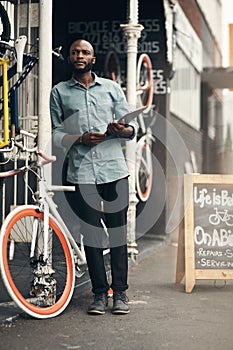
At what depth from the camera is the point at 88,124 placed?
5.07 metres

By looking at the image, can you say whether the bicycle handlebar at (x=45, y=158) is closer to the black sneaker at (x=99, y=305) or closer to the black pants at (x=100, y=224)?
the black pants at (x=100, y=224)

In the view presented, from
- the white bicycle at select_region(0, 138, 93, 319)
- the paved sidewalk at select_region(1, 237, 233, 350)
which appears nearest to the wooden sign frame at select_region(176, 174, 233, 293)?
the paved sidewalk at select_region(1, 237, 233, 350)

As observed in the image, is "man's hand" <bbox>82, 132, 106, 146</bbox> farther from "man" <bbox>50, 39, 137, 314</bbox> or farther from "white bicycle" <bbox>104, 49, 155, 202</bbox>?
"white bicycle" <bbox>104, 49, 155, 202</bbox>

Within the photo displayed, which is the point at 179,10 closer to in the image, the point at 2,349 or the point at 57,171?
the point at 57,171

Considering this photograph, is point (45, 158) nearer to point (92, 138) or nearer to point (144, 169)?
point (92, 138)

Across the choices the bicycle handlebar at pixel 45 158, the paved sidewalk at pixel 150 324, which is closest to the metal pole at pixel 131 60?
the paved sidewalk at pixel 150 324

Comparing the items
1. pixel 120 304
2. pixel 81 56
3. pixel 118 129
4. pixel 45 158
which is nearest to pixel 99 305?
pixel 120 304

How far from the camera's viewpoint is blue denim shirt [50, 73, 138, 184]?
504 cm

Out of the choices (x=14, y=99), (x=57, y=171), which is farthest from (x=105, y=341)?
(x=57, y=171)

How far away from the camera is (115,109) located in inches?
204

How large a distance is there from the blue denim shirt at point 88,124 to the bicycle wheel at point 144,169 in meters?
4.68

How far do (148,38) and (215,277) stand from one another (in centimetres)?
471

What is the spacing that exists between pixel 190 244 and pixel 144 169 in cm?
398

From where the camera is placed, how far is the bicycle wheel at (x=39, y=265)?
4.73m
